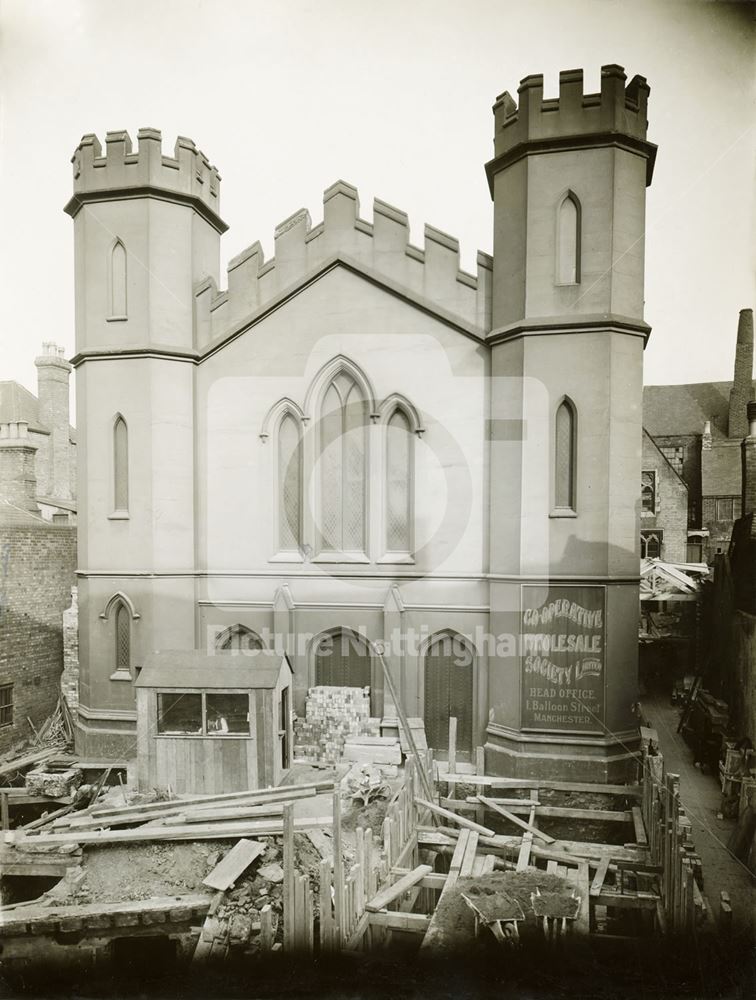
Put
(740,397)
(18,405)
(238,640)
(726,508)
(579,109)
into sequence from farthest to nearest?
1. (740,397)
2. (726,508)
3. (18,405)
4. (238,640)
5. (579,109)

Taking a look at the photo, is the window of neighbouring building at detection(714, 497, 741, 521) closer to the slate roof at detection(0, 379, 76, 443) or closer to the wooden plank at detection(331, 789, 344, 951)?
the wooden plank at detection(331, 789, 344, 951)

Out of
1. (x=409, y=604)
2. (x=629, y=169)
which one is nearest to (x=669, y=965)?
(x=409, y=604)

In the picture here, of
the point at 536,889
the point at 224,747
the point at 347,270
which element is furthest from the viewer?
the point at 347,270

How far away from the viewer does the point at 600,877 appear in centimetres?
938

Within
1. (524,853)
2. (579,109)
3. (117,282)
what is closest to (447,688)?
(524,853)

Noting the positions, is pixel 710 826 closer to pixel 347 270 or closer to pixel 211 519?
pixel 211 519

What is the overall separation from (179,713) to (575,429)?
28.9 ft

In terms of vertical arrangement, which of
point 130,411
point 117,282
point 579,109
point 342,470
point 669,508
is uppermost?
point 579,109

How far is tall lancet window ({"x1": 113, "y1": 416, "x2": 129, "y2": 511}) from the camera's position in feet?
44.9

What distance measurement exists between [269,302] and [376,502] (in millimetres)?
4853

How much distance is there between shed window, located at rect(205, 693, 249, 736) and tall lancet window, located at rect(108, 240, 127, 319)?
8.11 metres

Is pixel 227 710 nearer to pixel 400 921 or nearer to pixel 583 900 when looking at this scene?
pixel 400 921

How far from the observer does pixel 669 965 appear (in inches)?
289

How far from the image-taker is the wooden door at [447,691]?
13.1 meters
